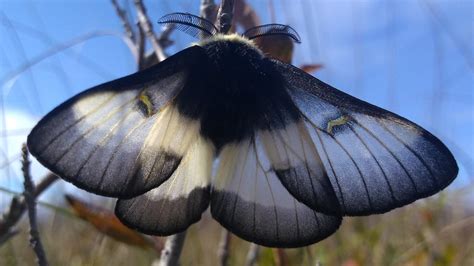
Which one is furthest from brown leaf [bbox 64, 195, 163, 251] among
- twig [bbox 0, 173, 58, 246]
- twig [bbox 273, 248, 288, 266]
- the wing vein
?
the wing vein

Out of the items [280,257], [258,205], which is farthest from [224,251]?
[258,205]

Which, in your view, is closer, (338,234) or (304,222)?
(304,222)

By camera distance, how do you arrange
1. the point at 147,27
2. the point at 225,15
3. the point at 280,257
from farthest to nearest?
the point at 280,257, the point at 147,27, the point at 225,15

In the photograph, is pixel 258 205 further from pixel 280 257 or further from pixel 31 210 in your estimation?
pixel 280 257

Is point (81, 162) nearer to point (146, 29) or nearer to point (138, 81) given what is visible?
point (138, 81)

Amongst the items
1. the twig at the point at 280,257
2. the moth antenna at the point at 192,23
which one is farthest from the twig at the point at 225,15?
the twig at the point at 280,257

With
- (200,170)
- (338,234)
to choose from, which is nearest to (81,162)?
(200,170)

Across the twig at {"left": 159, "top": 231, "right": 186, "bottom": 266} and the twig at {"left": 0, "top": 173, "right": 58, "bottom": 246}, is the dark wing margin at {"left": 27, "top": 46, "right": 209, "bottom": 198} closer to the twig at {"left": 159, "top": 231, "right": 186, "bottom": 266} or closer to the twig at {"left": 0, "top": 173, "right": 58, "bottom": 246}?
the twig at {"left": 159, "top": 231, "right": 186, "bottom": 266}
